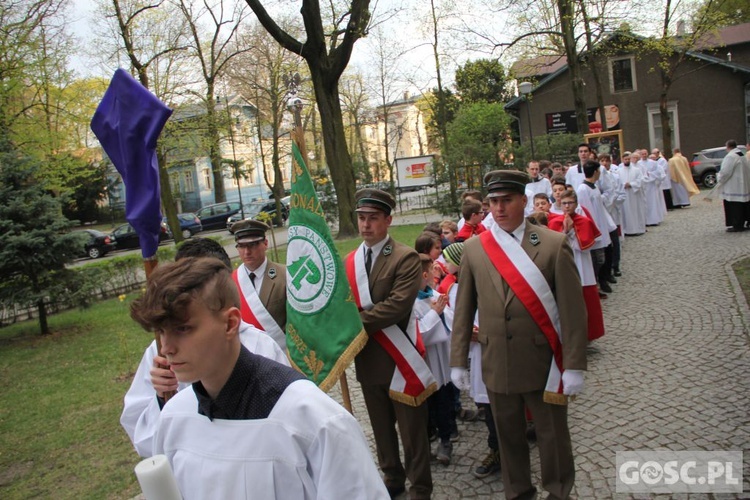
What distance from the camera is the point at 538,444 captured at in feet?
12.3

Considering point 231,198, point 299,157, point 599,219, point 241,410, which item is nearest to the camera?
point 241,410

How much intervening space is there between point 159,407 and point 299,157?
216 centimetres

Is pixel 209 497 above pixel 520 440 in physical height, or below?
above

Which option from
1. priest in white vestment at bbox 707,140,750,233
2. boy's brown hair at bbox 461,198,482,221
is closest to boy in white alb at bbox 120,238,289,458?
boy's brown hair at bbox 461,198,482,221

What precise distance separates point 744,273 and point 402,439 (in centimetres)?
762

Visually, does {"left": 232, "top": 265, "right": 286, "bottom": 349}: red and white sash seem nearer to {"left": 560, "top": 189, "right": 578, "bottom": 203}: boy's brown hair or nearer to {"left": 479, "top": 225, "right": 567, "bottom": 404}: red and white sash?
{"left": 479, "top": 225, "right": 567, "bottom": 404}: red and white sash

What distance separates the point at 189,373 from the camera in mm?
1734

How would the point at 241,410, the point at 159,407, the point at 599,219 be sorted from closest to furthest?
the point at 241,410
the point at 159,407
the point at 599,219

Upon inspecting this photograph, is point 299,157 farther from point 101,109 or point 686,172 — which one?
point 686,172

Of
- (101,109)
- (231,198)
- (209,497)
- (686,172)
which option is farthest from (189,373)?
(231,198)

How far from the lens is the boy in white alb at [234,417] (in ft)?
5.38

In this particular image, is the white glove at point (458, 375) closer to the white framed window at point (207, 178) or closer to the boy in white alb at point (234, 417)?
the boy in white alb at point (234, 417)

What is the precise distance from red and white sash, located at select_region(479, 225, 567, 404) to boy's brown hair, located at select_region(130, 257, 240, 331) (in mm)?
2229

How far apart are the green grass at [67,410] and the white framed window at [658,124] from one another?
35.3 metres
